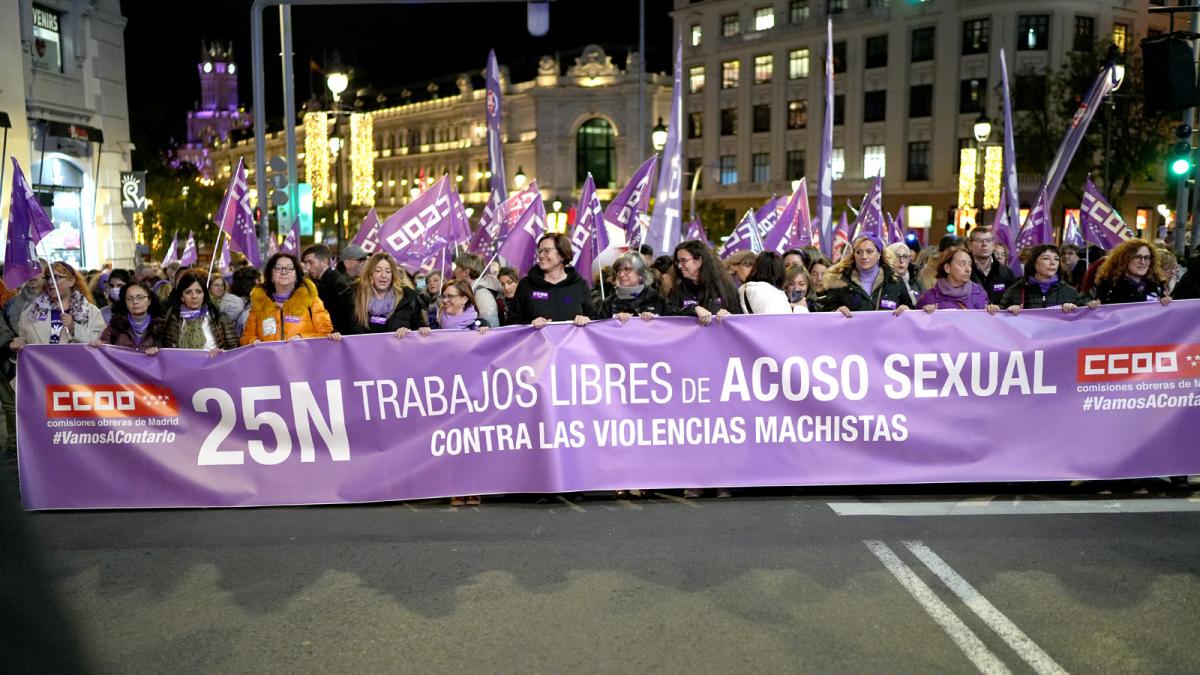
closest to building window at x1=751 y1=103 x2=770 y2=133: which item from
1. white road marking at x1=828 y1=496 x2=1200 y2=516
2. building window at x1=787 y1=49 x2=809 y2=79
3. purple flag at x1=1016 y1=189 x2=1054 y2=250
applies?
building window at x1=787 y1=49 x2=809 y2=79

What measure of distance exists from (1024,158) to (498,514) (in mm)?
41692

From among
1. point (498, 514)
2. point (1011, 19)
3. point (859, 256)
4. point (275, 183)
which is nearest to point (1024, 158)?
point (1011, 19)

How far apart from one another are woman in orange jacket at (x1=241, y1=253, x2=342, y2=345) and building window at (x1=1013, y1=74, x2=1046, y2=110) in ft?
137

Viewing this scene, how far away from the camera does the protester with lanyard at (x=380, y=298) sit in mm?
8062

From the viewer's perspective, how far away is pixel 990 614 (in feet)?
15.6

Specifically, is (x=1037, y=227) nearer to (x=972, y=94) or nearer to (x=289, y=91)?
(x=289, y=91)


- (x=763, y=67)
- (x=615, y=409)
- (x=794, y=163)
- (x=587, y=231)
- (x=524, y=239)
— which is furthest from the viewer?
(x=763, y=67)

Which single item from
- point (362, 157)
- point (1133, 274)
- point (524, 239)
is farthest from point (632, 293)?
point (362, 157)

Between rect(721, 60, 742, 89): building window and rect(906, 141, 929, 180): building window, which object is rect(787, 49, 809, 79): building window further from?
rect(906, 141, 929, 180): building window

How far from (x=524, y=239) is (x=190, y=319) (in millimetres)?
3383

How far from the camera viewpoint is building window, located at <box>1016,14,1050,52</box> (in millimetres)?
49781

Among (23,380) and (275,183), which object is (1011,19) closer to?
(275,183)

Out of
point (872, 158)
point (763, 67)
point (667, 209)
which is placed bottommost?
point (667, 209)

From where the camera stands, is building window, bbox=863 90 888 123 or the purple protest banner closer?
the purple protest banner
